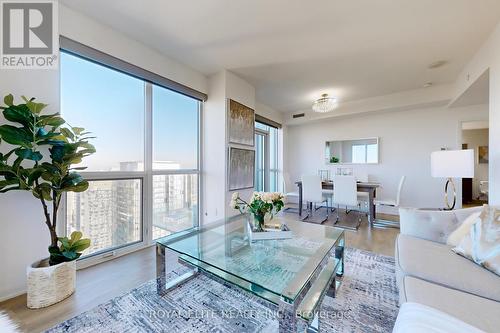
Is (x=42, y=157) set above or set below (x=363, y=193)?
above

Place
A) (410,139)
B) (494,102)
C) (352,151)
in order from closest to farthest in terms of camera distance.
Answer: (494,102), (410,139), (352,151)

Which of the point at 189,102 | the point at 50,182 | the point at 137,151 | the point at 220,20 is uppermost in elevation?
the point at 220,20

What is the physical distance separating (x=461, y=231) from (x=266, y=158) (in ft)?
13.8

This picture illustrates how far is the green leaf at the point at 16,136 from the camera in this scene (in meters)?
1.50

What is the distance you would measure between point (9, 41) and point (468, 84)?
17.6 feet

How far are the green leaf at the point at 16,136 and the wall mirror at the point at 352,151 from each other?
5270 mm

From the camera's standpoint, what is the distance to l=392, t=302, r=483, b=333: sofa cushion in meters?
0.79

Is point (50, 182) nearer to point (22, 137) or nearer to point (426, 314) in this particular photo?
point (22, 137)

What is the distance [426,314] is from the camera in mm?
873

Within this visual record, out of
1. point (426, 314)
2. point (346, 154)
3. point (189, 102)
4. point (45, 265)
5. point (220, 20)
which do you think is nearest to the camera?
point (426, 314)

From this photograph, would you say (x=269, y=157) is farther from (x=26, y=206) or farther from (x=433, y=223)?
(x=26, y=206)

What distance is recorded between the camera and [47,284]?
5.22ft

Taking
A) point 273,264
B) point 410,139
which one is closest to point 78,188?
point 273,264

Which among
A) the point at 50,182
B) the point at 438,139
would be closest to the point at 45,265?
the point at 50,182
